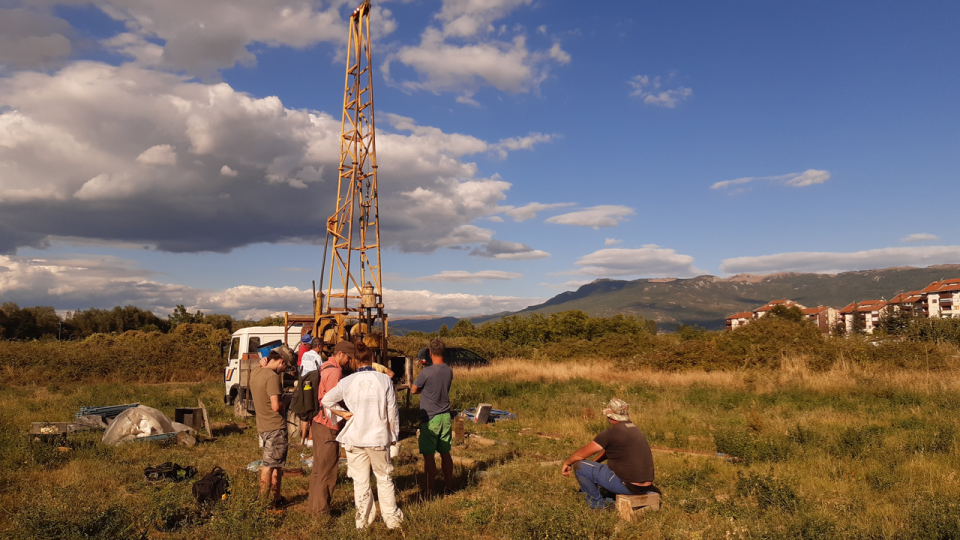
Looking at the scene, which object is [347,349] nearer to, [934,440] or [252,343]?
[934,440]

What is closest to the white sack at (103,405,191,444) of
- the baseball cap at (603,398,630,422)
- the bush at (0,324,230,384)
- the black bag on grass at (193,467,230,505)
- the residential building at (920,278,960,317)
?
the black bag on grass at (193,467,230,505)

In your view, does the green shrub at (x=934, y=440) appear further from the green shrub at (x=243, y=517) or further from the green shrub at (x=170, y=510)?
the green shrub at (x=170, y=510)

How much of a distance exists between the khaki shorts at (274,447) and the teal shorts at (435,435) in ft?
5.64

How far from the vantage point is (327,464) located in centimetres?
641

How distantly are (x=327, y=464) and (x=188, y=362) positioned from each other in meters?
26.5

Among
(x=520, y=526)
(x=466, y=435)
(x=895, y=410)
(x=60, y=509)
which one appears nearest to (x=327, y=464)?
(x=520, y=526)

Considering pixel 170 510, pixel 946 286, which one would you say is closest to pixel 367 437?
pixel 170 510

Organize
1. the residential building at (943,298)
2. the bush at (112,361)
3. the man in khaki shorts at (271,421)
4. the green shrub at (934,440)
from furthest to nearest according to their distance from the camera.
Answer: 1. the residential building at (943,298)
2. the bush at (112,361)
3. the green shrub at (934,440)
4. the man in khaki shorts at (271,421)

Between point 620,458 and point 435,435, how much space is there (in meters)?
2.36

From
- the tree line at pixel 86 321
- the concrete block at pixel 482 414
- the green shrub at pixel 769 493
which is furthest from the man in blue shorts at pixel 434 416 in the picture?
the tree line at pixel 86 321

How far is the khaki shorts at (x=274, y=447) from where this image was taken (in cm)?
680

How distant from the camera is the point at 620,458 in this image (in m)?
6.34

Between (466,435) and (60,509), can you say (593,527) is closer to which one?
(60,509)

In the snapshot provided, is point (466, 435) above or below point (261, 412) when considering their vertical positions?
below
